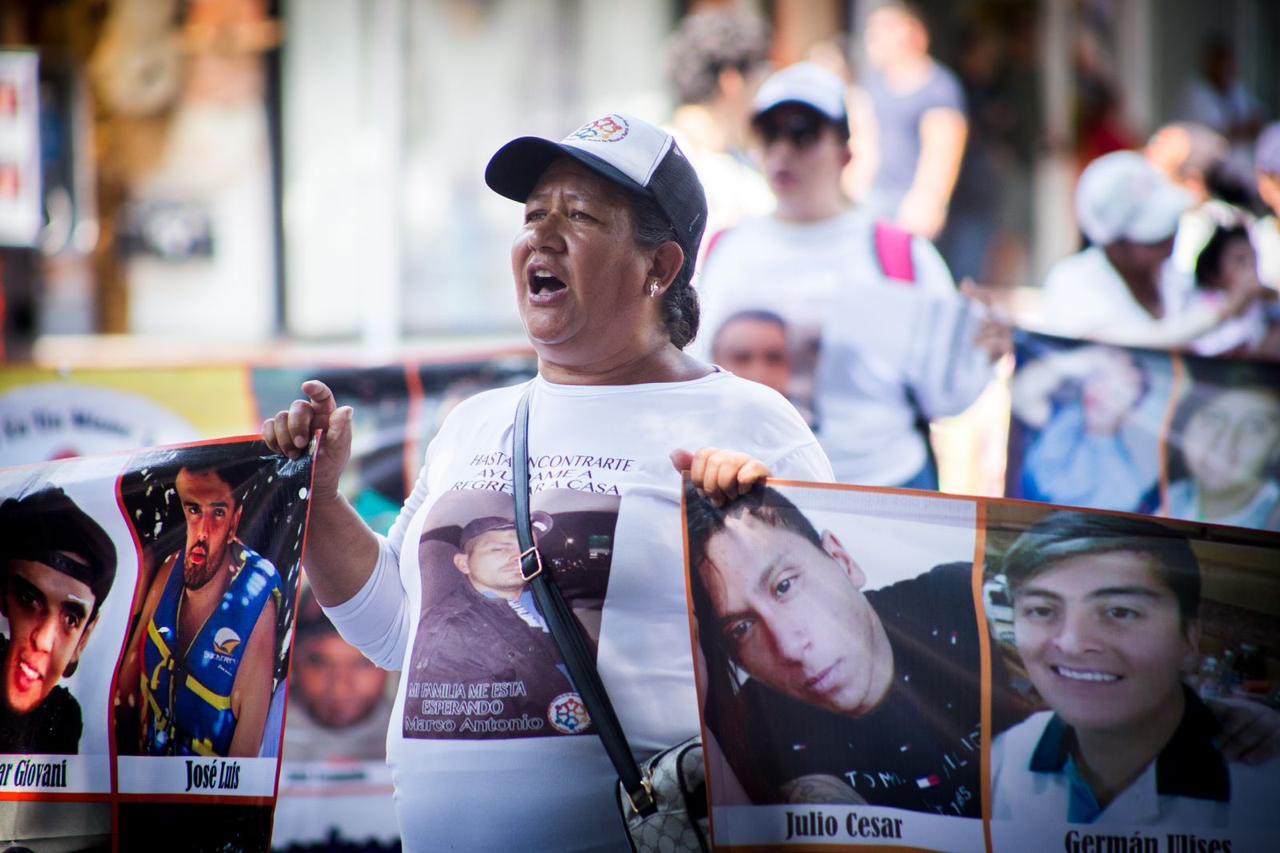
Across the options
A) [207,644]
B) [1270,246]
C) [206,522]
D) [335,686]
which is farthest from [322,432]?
[1270,246]

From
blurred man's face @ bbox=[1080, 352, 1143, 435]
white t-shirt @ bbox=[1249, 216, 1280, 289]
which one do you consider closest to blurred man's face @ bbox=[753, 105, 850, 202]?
blurred man's face @ bbox=[1080, 352, 1143, 435]

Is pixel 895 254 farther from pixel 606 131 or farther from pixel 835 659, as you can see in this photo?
pixel 835 659

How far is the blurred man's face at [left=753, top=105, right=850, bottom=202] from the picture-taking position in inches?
218

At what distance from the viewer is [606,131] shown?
10.8 ft

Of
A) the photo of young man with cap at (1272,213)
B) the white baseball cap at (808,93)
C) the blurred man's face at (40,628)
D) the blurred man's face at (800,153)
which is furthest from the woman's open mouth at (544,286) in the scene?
the photo of young man with cap at (1272,213)

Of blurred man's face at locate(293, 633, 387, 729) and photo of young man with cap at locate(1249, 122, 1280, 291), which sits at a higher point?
photo of young man with cap at locate(1249, 122, 1280, 291)

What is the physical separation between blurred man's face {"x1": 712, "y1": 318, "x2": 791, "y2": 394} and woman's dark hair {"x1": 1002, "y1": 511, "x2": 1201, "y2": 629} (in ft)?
7.43

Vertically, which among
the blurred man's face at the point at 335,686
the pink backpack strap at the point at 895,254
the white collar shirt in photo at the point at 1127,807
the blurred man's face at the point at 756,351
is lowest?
the blurred man's face at the point at 335,686

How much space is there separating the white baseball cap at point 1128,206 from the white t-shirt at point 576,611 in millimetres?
4401

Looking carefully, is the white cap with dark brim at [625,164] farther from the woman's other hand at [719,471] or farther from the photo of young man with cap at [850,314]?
the photo of young man with cap at [850,314]

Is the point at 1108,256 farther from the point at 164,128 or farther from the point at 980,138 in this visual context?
the point at 164,128

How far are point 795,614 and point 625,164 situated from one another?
96 cm

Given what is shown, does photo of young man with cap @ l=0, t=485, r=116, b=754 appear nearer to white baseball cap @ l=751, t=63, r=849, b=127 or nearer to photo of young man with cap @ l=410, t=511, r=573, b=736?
photo of young man with cap @ l=410, t=511, r=573, b=736

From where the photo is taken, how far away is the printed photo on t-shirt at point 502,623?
3018 millimetres
